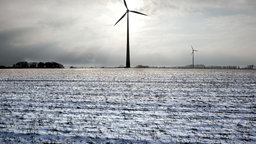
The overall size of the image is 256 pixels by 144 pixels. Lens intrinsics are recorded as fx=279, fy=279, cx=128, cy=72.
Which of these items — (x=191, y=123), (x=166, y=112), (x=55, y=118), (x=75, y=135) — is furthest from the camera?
(x=166, y=112)

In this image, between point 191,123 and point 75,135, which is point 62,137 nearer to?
point 75,135

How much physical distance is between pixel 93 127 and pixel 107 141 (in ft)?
7.81

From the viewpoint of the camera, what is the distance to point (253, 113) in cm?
1611

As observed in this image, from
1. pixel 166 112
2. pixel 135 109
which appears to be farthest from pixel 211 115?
pixel 135 109

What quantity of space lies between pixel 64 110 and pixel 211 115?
28.2 feet

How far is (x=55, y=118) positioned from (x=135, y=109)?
5346 mm

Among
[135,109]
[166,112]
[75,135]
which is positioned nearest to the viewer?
[75,135]

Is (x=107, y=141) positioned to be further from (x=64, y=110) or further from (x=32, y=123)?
(x=64, y=110)

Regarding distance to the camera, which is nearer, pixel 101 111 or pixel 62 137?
pixel 62 137

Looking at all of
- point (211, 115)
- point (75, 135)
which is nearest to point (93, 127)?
point (75, 135)

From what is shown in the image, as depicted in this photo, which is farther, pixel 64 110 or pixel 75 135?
pixel 64 110

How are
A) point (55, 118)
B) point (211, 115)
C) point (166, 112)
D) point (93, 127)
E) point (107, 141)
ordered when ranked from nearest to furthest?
1. point (107, 141)
2. point (93, 127)
3. point (55, 118)
4. point (211, 115)
5. point (166, 112)

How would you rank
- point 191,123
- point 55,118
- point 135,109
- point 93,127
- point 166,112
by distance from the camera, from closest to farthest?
1. point 93,127
2. point 191,123
3. point 55,118
4. point 166,112
5. point 135,109

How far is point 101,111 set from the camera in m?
16.7
